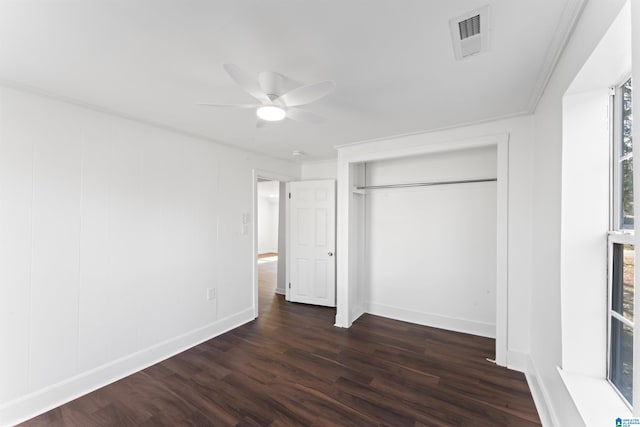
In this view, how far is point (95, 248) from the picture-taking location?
2320 mm

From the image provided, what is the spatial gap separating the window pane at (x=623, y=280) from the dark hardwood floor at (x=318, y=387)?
3.82 feet

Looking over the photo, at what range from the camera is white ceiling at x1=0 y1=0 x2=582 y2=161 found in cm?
123

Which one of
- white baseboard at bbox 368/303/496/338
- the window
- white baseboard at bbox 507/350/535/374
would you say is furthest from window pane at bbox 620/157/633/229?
white baseboard at bbox 368/303/496/338

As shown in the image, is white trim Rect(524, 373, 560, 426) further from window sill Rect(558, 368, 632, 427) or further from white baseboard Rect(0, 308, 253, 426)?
white baseboard Rect(0, 308, 253, 426)

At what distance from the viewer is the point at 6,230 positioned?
1.88 m

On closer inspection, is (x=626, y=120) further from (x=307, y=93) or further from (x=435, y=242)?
(x=435, y=242)

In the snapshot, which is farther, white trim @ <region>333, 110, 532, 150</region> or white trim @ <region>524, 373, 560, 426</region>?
white trim @ <region>333, 110, 532, 150</region>

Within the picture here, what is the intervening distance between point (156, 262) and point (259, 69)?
2.18m

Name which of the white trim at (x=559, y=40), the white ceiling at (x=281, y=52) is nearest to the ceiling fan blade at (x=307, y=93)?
the white ceiling at (x=281, y=52)

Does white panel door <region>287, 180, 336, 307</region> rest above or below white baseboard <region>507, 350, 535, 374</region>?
above

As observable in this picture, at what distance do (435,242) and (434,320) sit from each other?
1.03 meters

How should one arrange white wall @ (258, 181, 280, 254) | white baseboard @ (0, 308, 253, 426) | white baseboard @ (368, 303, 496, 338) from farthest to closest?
1. white wall @ (258, 181, 280, 254)
2. white baseboard @ (368, 303, 496, 338)
3. white baseboard @ (0, 308, 253, 426)

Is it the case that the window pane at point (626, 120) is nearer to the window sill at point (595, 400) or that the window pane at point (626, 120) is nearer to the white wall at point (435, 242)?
the window sill at point (595, 400)

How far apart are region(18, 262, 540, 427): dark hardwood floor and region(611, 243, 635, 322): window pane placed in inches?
45.9
